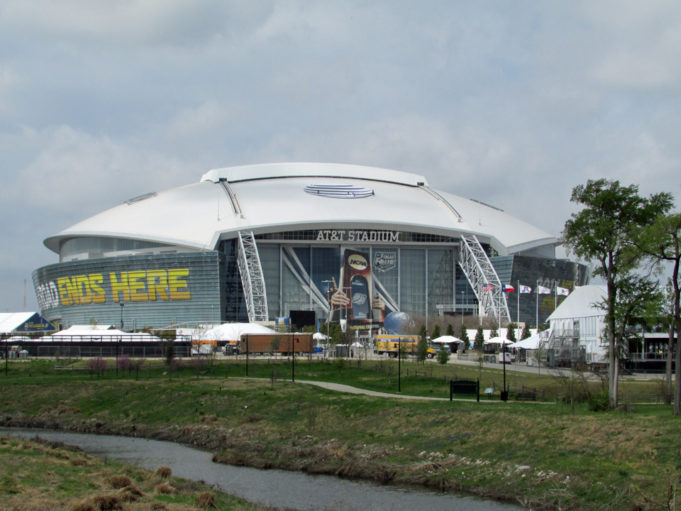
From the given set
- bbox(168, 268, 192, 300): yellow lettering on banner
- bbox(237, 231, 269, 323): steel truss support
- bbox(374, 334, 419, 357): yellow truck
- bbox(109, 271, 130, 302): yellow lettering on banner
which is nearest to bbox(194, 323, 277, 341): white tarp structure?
bbox(374, 334, 419, 357): yellow truck

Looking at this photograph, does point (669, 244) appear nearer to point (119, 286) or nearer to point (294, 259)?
point (119, 286)

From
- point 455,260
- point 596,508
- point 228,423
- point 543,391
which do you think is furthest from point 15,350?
point 455,260

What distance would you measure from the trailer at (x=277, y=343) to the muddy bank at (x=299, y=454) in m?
35.2

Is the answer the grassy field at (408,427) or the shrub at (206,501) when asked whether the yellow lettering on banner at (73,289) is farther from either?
the shrub at (206,501)

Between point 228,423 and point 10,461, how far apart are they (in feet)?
50.7

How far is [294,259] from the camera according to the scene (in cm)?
14850

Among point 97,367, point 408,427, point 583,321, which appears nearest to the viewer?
point 408,427

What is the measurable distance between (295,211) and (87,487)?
118m

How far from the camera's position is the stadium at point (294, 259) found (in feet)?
436

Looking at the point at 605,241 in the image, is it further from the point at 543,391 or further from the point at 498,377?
the point at 498,377

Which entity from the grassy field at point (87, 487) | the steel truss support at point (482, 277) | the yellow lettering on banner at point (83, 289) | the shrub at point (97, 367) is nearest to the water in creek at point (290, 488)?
the grassy field at point (87, 487)

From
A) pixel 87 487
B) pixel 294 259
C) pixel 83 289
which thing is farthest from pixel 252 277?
pixel 87 487

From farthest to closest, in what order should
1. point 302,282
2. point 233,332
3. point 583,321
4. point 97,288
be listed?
point 302,282, point 97,288, point 233,332, point 583,321

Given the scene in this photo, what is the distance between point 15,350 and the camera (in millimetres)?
83250
